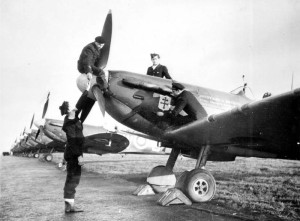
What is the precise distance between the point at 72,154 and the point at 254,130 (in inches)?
115

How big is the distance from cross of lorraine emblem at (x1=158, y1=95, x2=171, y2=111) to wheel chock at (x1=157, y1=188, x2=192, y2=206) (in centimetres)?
152

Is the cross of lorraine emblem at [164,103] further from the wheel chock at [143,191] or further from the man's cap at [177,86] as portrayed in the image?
the wheel chock at [143,191]

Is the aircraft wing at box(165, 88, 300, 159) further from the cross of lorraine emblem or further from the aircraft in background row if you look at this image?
the aircraft in background row

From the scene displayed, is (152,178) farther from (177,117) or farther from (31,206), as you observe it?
(31,206)

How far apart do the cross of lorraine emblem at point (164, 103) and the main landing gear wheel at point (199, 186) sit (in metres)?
1.26

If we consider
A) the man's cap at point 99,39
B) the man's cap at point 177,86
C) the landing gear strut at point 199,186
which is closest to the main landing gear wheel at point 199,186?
the landing gear strut at point 199,186

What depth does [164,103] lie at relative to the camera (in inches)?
210

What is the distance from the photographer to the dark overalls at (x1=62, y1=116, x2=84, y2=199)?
4059 millimetres

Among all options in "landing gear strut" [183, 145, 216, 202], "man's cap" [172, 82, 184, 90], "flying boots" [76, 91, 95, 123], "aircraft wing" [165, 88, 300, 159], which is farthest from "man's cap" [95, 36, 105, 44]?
"landing gear strut" [183, 145, 216, 202]

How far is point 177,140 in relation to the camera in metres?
5.54

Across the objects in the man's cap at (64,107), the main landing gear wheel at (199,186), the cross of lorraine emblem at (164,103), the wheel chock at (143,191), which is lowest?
the wheel chock at (143,191)

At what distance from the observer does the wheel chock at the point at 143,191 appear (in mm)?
5680

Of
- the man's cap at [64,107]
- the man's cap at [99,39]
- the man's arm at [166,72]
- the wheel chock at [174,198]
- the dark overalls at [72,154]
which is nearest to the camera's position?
the dark overalls at [72,154]

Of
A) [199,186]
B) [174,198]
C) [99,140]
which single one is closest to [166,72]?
[199,186]
